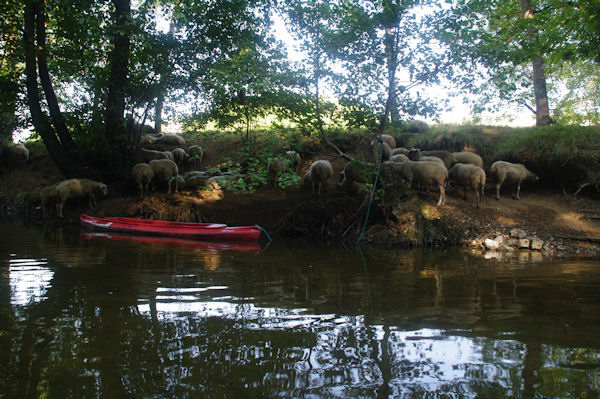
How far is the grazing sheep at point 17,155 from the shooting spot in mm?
19000

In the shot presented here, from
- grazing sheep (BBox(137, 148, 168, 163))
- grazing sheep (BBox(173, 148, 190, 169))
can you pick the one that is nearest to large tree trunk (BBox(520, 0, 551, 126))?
grazing sheep (BBox(173, 148, 190, 169))

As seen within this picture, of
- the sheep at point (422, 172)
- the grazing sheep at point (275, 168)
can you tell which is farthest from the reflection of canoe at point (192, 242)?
the sheep at point (422, 172)

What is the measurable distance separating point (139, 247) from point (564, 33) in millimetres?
11910

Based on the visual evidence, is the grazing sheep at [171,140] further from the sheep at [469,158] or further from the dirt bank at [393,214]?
the sheep at [469,158]

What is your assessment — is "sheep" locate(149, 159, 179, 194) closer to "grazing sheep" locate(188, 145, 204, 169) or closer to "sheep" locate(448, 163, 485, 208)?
"grazing sheep" locate(188, 145, 204, 169)

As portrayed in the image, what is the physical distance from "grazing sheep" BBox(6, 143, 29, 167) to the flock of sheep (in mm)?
6899

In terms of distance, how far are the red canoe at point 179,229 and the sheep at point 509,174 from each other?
7020 millimetres

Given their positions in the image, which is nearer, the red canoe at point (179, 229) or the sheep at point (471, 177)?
the red canoe at point (179, 229)

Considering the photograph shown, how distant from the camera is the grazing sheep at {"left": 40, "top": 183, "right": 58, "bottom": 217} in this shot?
44.9ft

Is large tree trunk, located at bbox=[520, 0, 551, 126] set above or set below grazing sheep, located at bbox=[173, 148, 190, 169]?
above

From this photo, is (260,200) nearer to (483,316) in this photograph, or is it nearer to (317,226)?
(317,226)

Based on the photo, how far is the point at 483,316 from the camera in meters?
3.46

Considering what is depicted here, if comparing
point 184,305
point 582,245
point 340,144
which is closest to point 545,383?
point 184,305

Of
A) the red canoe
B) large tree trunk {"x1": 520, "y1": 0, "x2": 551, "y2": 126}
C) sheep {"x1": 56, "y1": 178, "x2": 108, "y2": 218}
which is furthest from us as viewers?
large tree trunk {"x1": 520, "y1": 0, "x2": 551, "y2": 126}
